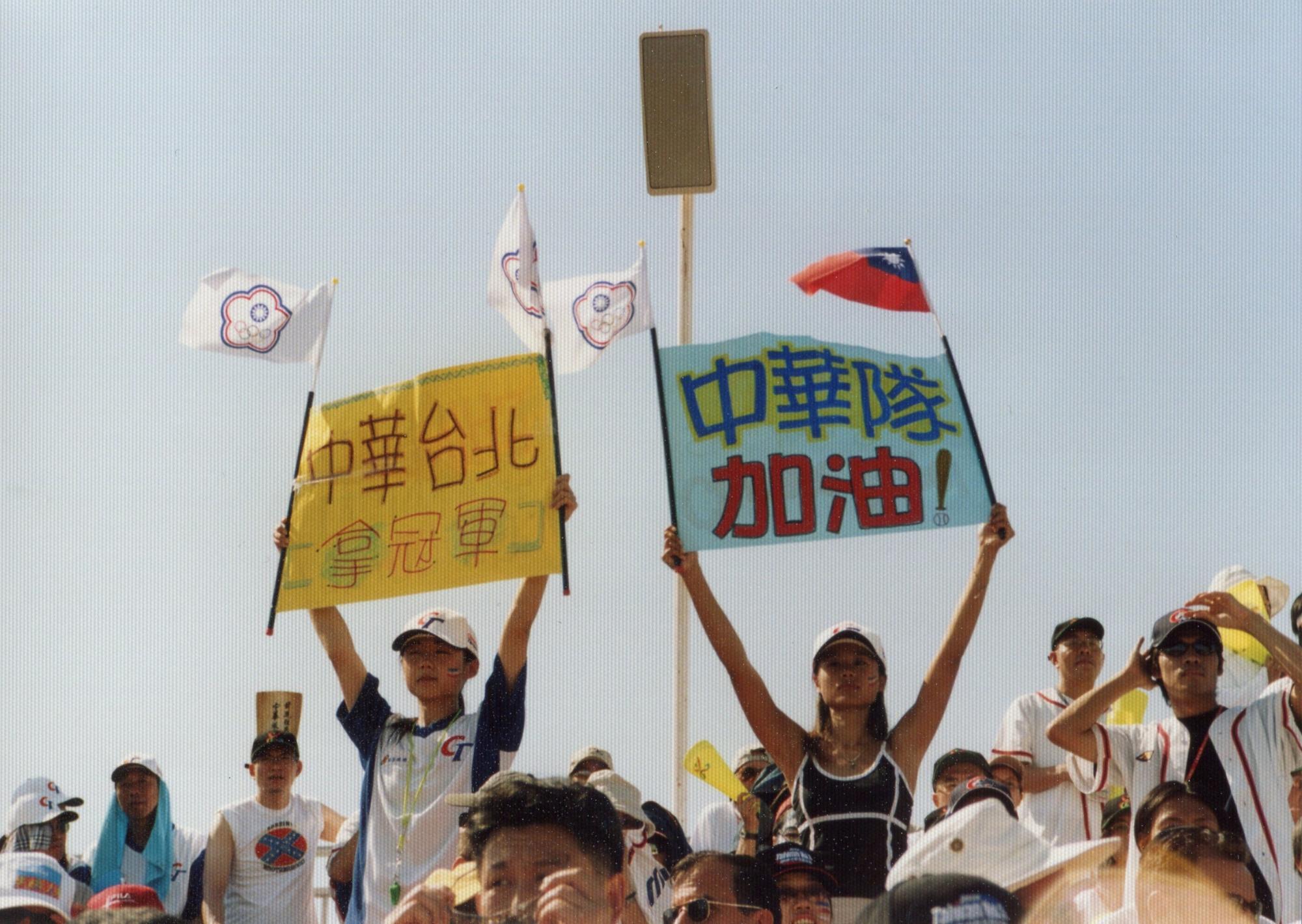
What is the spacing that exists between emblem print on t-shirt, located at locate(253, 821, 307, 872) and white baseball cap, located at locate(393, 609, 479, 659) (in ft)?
5.35

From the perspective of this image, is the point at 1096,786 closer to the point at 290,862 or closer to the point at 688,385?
the point at 688,385

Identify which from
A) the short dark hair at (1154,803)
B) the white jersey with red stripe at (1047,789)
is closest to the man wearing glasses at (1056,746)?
the white jersey with red stripe at (1047,789)

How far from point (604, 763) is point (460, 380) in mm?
1722

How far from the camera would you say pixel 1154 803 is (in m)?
4.55

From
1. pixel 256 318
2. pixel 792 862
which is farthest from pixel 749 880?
pixel 256 318

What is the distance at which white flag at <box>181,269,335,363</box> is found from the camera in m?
7.30

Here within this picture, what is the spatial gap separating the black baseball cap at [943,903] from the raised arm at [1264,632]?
2.41m

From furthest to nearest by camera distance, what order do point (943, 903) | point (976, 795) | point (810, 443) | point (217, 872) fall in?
point (217, 872) < point (810, 443) < point (976, 795) < point (943, 903)

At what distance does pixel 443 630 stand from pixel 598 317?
205 centimetres

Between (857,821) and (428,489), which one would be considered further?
(428,489)

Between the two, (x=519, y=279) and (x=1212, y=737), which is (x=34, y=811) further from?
(x=1212, y=737)

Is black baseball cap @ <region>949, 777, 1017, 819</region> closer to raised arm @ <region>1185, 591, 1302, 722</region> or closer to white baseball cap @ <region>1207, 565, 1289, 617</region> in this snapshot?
raised arm @ <region>1185, 591, 1302, 722</region>

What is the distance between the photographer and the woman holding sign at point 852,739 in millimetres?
4918

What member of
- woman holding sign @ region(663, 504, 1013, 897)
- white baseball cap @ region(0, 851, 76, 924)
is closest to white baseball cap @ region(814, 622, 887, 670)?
woman holding sign @ region(663, 504, 1013, 897)
